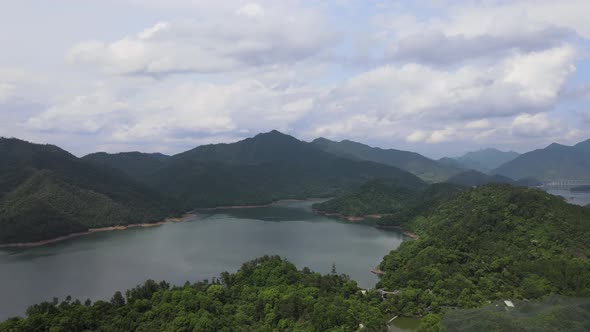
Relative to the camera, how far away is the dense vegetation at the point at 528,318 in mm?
22859

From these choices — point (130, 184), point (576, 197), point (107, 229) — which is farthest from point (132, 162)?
point (576, 197)

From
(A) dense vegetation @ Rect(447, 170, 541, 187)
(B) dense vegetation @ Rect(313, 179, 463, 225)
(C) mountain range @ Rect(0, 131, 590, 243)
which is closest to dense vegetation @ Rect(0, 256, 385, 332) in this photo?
(C) mountain range @ Rect(0, 131, 590, 243)

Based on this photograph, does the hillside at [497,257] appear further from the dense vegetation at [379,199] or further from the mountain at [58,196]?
the mountain at [58,196]

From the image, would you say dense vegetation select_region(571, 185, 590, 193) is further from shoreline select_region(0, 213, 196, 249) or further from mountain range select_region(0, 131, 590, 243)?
shoreline select_region(0, 213, 196, 249)

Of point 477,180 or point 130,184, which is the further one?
point 477,180

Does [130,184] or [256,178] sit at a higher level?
[256,178]

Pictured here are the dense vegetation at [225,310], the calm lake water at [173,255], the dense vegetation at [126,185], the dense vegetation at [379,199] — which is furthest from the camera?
the dense vegetation at [379,199]

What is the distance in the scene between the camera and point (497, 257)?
43.6 meters

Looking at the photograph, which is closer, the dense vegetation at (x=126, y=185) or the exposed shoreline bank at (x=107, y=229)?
→ the exposed shoreline bank at (x=107, y=229)

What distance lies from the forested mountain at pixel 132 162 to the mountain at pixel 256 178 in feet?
28.3

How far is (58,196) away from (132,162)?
92140 millimetres

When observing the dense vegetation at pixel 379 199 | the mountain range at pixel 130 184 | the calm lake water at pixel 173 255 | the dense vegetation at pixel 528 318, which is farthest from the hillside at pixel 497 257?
the mountain range at pixel 130 184

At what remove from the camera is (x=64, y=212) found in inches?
3034

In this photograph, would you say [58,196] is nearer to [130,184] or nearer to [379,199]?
[130,184]
